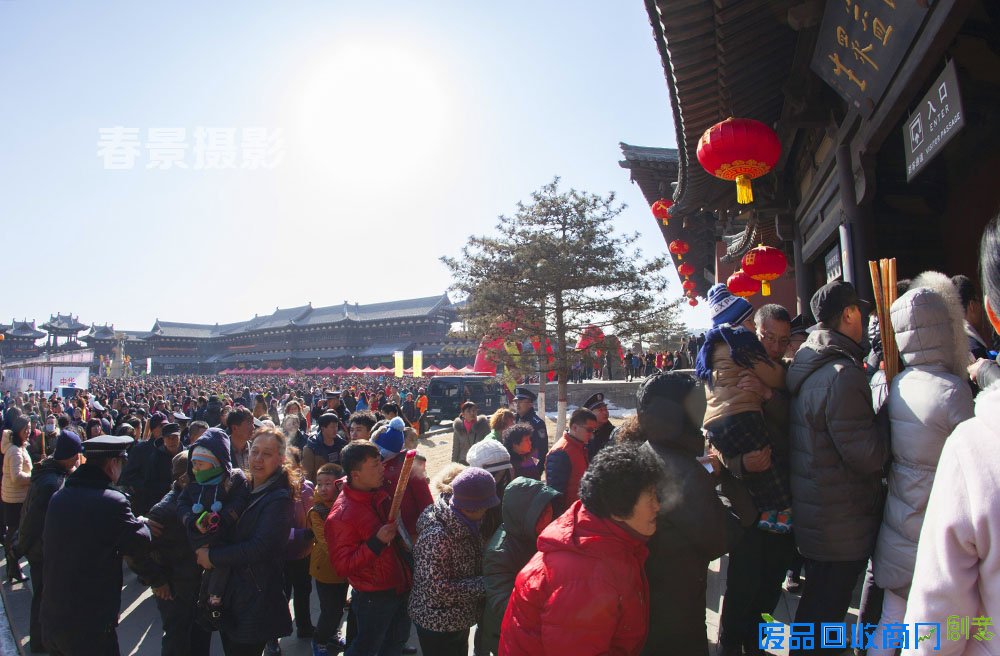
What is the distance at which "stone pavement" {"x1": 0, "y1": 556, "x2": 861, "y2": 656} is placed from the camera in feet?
12.8

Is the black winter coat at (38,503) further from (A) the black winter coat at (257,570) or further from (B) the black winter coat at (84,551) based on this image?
(A) the black winter coat at (257,570)

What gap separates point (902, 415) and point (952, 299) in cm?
49

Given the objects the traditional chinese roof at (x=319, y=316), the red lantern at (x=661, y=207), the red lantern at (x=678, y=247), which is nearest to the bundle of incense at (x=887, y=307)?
the red lantern at (x=661, y=207)

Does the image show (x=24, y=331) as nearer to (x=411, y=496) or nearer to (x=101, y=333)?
(x=101, y=333)

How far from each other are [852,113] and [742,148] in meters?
0.84

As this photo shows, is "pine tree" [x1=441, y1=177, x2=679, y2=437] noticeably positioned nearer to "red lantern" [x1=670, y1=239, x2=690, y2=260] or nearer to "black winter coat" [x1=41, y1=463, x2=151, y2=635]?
"red lantern" [x1=670, y1=239, x2=690, y2=260]

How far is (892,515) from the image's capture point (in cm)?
227

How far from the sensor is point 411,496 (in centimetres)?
337

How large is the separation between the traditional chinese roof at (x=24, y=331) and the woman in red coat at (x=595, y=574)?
83.8 metres

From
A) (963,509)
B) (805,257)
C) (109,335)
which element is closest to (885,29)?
(963,509)

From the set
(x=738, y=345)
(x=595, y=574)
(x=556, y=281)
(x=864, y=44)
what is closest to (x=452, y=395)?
(x=556, y=281)

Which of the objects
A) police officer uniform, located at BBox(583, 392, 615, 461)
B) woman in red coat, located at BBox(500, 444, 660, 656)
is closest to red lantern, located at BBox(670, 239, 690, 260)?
police officer uniform, located at BBox(583, 392, 615, 461)

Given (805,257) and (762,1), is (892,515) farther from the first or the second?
(805,257)

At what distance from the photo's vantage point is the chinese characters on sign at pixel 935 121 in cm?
295
